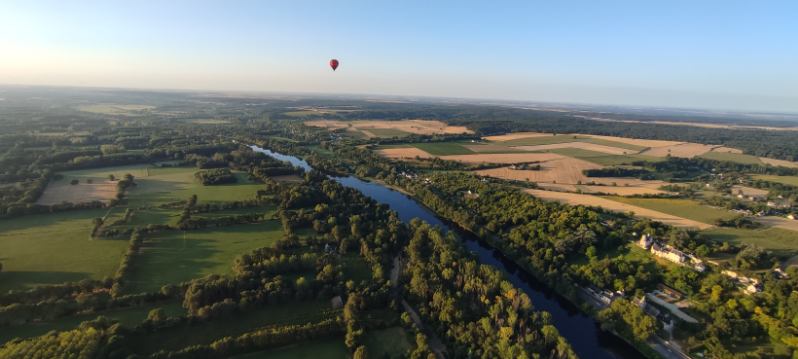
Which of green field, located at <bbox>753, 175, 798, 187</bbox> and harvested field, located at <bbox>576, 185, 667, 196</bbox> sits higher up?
green field, located at <bbox>753, 175, 798, 187</bbox>

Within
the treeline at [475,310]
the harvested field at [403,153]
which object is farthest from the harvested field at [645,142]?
the treeline at [475,310]

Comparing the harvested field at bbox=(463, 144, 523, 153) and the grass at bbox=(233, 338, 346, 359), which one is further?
the harvested field at bbox=(463, 144, 523, 153)

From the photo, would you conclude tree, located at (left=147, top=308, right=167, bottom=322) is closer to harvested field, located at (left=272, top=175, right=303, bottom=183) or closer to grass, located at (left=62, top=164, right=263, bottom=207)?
grass, located at (left=62, top=164, right=263, bottom=207)

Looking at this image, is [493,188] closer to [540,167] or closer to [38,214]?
[540,167]

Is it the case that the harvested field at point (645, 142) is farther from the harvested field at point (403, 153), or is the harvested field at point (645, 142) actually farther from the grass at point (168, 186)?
the grass at point (168, 186)

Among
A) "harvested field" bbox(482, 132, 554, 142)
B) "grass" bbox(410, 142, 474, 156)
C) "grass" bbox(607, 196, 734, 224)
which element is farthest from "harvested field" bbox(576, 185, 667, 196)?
"harvested field" bbox(482, 132, 554, 142)

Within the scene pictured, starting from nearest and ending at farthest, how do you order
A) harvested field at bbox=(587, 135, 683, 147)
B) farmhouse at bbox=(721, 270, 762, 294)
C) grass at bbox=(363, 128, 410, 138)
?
farmhouse at bbox=(721, 270, 762, 294), harvested field at bbox=(587, 135, 683, 147), grass at bbox=(363, 128, 410, 138)

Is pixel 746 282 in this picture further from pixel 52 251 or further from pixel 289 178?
pixel 52 251

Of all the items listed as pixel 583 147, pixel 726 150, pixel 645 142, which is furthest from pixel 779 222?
pixel 645 142
